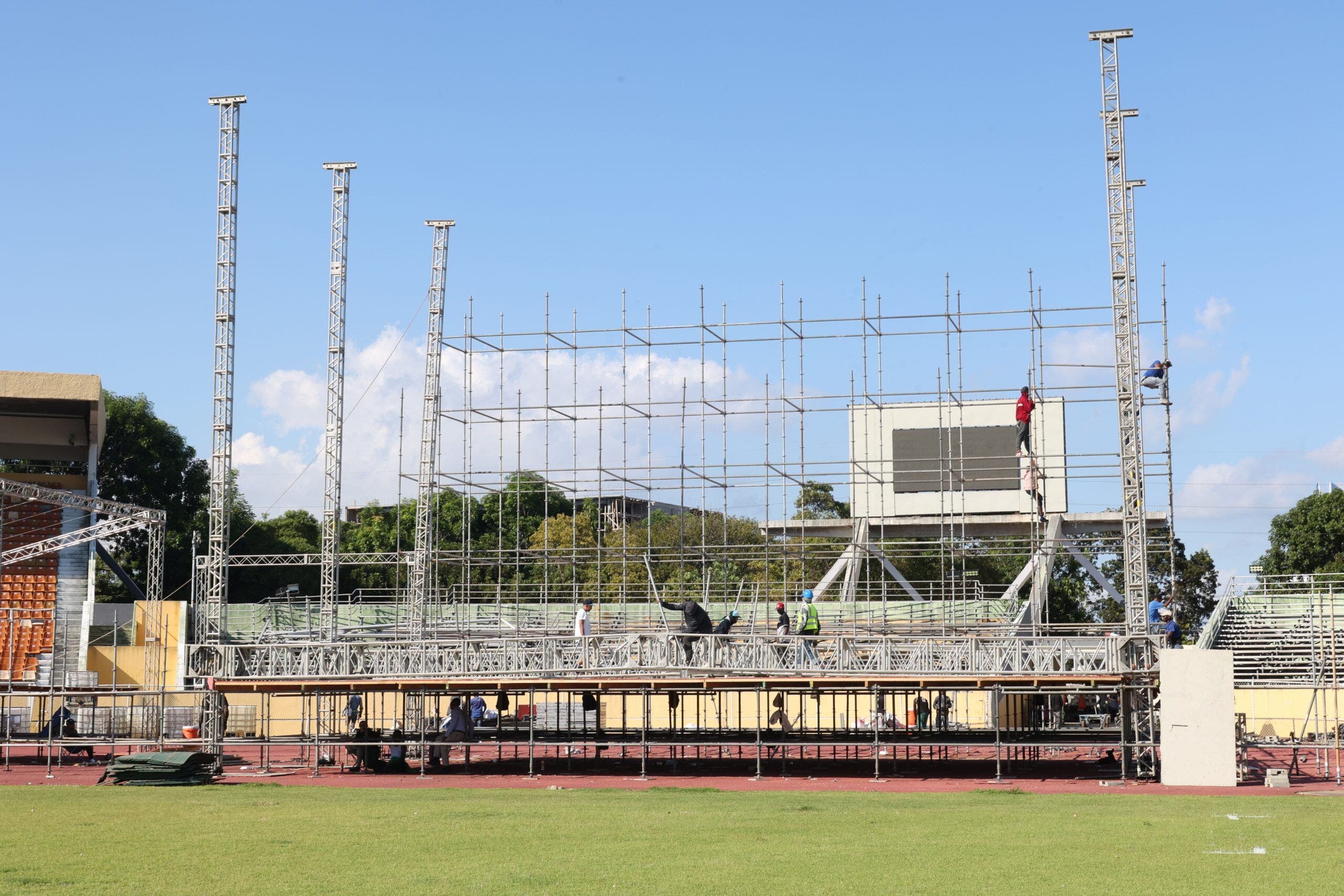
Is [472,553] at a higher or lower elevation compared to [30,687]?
higher

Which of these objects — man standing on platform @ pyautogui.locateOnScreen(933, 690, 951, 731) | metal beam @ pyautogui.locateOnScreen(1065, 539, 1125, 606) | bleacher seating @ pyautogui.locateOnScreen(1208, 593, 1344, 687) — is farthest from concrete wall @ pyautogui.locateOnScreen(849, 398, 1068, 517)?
man standing on platform @ pyautogui.locateOnScreen(933, 690, 951, 731)

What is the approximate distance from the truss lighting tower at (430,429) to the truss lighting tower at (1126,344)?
73.8 ft

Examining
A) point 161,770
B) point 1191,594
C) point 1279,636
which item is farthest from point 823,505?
point 161,770

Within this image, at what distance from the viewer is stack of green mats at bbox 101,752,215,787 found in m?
25.4

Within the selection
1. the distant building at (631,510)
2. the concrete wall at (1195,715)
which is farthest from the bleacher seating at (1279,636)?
the distant building at (631,510)

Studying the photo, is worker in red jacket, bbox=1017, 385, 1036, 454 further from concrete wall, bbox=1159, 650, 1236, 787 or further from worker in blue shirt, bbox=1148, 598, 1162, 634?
concrete wall, bbox=1159, 650, 1236, 787

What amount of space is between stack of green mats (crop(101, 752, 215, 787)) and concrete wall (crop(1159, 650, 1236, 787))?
646 inches

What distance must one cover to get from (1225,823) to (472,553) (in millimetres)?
43406

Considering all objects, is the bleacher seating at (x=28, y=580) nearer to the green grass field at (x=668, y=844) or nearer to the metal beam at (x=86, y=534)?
the metal beam at (x=86, y=534)

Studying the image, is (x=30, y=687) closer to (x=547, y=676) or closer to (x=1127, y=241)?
(x=547, y=676)

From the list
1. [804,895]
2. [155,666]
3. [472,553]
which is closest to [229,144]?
[155,666]

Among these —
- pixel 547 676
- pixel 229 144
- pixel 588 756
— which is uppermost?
pixel 229 144

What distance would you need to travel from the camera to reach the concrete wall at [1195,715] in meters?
25.1

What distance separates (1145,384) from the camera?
33.2 meters
